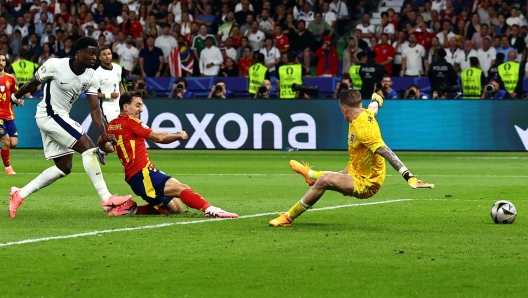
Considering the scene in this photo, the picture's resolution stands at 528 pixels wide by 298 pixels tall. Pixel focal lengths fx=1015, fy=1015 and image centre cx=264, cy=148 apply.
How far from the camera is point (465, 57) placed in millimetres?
27734

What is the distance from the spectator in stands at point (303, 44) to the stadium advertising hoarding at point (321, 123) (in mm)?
4636

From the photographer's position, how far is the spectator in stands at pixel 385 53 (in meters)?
28.2

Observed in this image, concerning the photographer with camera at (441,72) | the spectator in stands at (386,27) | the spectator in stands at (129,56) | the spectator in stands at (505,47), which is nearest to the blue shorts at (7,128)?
the spectator in stands at (129,56)

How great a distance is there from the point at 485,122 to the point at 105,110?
9.99m

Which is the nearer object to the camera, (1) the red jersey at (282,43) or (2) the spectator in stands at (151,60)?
(1) the red jersey at (282,43)

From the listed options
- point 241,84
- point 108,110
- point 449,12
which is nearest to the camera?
point 108,110

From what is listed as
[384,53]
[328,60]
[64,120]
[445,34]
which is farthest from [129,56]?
[64,120]

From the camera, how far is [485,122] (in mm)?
24594

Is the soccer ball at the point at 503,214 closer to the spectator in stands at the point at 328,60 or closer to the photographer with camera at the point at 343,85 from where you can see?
the photographer with camera at the point at 343,85

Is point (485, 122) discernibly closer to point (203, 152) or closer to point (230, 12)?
point (203, 152)

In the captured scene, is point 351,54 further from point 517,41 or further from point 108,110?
point 108,110

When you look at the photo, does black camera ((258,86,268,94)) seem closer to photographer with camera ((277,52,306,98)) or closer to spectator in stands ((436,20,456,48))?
photographer with camera ((277,52,306,98))

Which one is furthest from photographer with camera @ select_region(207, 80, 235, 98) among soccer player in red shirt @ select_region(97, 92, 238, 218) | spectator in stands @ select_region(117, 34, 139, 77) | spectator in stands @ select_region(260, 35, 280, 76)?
soccer player in red shirt @ select_region(97, 92, 238, 218)

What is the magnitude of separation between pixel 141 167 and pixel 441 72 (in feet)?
55.0
